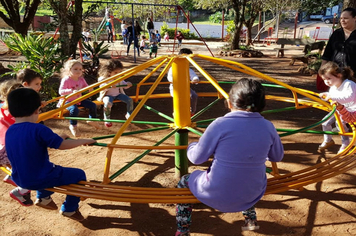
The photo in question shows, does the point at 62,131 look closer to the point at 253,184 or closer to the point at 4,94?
the point at 4,94

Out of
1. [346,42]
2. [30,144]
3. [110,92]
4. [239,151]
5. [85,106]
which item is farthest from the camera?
[110,92]

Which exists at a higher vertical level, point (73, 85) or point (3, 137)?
point (73, 85)

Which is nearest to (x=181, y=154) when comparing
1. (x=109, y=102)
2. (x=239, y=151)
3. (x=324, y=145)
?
(x=109, y=102)

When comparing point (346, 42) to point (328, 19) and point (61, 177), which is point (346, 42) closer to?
point (61, 177)

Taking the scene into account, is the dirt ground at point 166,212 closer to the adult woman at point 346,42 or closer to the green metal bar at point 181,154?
the green metal bar at point 181,154

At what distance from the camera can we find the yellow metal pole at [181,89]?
3.25m

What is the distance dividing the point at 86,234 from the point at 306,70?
9743 mm

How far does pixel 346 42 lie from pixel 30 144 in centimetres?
379

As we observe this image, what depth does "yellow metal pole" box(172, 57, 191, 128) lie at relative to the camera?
3.25 m

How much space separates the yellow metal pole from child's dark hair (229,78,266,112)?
4.09ft

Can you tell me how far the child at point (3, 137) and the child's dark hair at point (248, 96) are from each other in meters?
2.00

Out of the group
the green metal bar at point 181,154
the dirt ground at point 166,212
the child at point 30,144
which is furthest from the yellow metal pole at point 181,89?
the child at point 30,144

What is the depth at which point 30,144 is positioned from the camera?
90.0 inches

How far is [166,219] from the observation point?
3.15m
